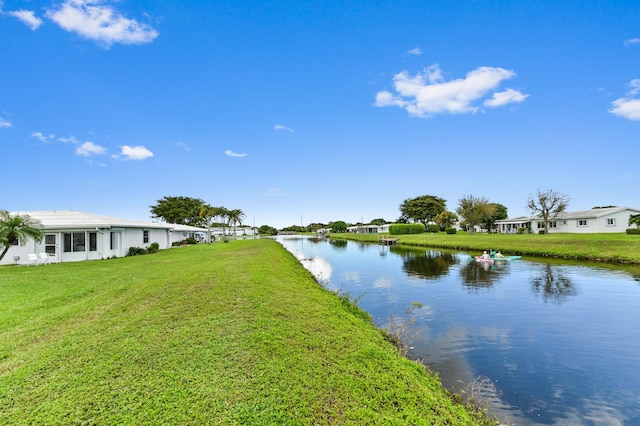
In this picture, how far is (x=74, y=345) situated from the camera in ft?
19.2

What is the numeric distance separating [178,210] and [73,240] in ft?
170

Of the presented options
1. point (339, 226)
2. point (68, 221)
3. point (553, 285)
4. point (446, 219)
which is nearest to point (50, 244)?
point (68, 221)

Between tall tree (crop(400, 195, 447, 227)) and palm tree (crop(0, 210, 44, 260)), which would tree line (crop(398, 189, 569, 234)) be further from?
palm tree (crop(0, 210, 44, 260))

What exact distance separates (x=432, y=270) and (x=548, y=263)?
9.72m

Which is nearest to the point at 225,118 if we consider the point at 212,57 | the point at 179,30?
the point at 212,57

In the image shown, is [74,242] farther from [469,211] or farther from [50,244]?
[469,211]

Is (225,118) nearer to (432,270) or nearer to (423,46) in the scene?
(423,46)

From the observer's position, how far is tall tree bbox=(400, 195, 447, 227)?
301ft

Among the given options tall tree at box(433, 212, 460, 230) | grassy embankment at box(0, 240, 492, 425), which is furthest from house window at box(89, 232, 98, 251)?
tall tree at box(433, 212, 460, 230)

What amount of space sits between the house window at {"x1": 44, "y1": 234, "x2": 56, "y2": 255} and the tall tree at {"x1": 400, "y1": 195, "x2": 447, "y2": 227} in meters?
84.9

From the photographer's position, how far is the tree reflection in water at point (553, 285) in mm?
13781

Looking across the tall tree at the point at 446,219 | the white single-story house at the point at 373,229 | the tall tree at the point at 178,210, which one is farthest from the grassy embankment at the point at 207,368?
the white single-story house at the point at 373,229

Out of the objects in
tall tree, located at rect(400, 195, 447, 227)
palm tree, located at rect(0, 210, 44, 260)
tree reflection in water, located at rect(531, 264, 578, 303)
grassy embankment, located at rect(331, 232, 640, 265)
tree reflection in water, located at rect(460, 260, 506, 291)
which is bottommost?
tree reflection in water, located at rect(531, 264, 578, 303)

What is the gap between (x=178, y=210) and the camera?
70.9 m
